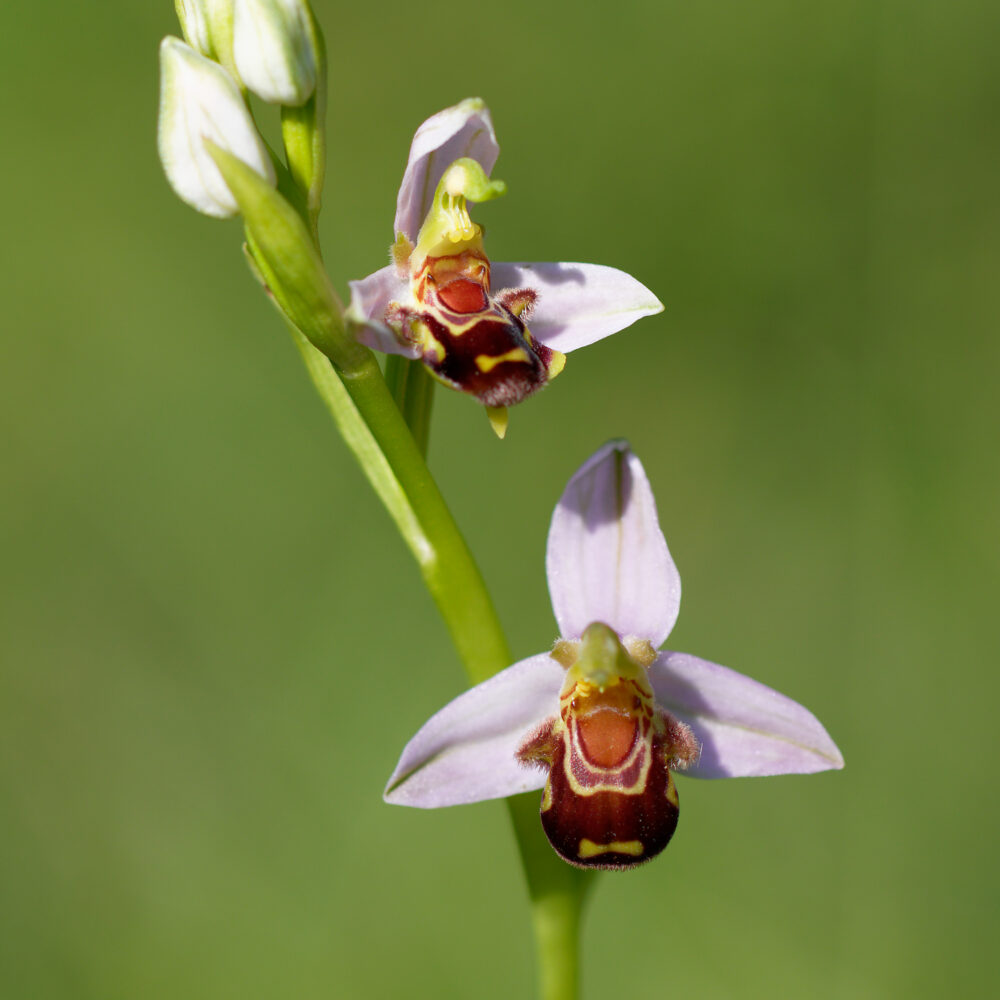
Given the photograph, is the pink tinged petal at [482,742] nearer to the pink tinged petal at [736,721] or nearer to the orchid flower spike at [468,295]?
the pink tinged petal at [736,721]

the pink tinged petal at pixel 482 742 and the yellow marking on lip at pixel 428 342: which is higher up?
the yellow marking on lip at pixel 428 342

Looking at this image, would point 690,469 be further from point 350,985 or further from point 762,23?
point 350,985

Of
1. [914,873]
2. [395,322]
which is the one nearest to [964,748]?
[914,873]

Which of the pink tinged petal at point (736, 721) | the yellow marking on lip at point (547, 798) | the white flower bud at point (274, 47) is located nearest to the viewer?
the white flower bud at point (274, 47)

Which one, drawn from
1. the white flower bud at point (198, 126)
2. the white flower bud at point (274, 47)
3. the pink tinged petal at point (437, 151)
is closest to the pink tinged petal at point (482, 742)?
the pink tinged petal at point (437, 151)

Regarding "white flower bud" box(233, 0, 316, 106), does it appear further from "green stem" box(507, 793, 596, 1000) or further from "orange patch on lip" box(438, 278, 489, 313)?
"green stem" box(507, 793, 596, 1000)

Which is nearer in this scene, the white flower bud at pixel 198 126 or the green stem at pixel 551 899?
the white flower bud at pixel 198 126
